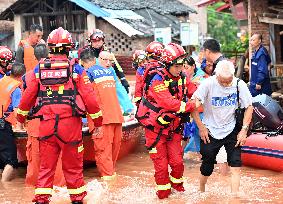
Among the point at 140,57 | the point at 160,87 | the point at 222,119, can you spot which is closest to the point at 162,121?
the point at 160,87

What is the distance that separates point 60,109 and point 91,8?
712 inches

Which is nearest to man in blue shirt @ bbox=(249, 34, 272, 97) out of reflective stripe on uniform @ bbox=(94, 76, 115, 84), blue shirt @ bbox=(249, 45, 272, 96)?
blue shirt @ bbox=(249, 45, 272, 96)

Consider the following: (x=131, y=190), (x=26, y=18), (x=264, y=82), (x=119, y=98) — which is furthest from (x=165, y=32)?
(x=131, y=190)

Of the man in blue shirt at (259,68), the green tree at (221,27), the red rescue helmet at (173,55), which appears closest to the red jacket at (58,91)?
the red rescue helmet at (173,55)

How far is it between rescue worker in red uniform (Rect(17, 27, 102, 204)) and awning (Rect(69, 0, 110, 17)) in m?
17.6

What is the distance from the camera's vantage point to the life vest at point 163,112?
7285 millimetres

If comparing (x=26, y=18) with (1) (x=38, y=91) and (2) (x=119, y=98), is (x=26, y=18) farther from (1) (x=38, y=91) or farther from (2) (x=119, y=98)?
(1) (x=38, y=91)

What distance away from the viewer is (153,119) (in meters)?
7.36

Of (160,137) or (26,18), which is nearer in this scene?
(160,137)

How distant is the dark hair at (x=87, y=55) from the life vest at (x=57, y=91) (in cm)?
178

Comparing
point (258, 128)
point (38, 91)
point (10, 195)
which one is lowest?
point (10, 195)

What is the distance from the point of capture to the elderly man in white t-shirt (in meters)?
7.11

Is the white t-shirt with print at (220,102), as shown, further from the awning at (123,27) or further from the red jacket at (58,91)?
the awning at (123,27)

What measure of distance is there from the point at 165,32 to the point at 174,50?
15841 mm
